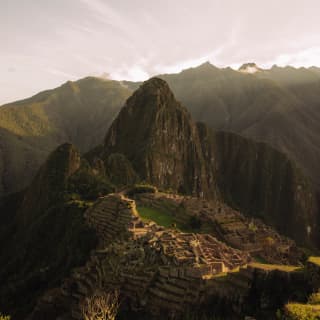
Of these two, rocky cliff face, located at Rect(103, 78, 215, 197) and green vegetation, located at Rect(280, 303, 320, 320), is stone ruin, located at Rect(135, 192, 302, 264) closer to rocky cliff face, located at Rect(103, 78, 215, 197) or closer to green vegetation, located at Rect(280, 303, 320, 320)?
green vegetation, located at Rect(280, 303, 320, 320)

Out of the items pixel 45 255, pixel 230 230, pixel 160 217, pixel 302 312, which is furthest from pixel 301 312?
pixel 45 255

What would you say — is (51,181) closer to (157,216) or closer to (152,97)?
(157,216)

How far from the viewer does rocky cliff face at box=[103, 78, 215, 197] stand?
438ft

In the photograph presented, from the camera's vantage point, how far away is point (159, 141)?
480ft

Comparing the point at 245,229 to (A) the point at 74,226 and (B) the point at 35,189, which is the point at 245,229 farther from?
(B) the point at 35,189

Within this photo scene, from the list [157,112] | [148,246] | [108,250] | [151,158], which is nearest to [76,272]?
[108,250]

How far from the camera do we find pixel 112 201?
186 ft

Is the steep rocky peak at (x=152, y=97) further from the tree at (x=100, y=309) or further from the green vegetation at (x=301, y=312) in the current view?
the green vegetation at (x=301, y=312)

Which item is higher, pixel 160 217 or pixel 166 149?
pixel 160 217

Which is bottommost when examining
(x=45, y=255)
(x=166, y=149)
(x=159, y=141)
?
(x=166, y=149)

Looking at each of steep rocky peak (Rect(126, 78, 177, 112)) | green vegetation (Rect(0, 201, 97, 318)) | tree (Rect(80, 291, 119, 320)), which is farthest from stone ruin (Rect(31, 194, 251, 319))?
steep rocky peak (Rect(126, 78, 177, 112))

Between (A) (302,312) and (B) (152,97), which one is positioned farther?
(B) (152,97)

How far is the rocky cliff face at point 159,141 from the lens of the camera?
13362 centimetres

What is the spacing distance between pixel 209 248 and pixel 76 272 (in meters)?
10.2
